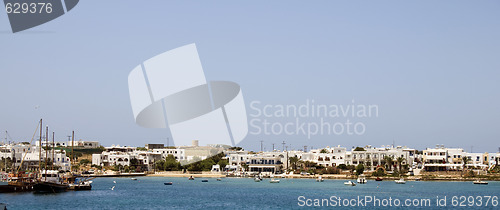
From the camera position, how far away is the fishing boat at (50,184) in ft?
186

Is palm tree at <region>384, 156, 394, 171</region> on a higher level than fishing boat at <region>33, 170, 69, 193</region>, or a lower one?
higher

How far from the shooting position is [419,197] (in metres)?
56.1

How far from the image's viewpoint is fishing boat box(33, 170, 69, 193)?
186 feet

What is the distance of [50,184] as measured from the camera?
57156 millimetres

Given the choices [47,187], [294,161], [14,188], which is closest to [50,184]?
[47,187]

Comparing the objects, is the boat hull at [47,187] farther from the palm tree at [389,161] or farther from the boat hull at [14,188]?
the palm tree at [389,161]

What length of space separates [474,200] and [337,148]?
5288 cm

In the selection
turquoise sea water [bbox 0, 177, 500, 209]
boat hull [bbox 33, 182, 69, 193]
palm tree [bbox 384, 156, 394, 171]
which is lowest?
turquoise sea water [bbox 0, 177, 500, 209]

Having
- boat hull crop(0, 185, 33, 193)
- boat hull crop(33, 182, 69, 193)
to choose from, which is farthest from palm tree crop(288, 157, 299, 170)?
boat hull crop(0, 185, 33, 193)

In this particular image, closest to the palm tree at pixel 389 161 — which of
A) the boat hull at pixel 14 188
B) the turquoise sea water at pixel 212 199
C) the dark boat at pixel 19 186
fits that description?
the turquoise sea water at pixel 212 199

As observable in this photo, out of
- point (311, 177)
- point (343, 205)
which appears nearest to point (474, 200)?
point (343, 205)

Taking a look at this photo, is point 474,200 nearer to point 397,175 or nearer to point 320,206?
point 320,206

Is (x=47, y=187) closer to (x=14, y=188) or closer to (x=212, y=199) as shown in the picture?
(x=14, y=188)

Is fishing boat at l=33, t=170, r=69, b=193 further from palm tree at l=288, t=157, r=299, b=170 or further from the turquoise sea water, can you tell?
palm tree at l=288, t=157, r=299, b=170
